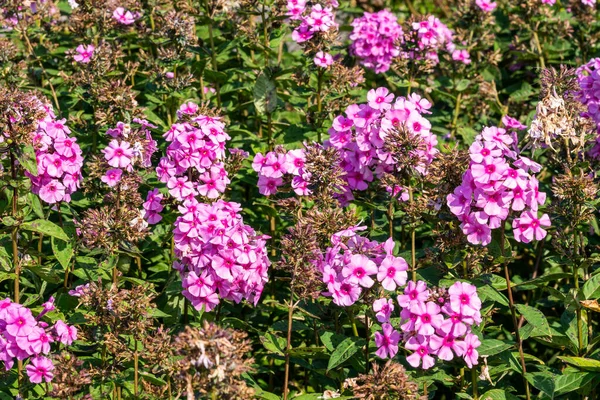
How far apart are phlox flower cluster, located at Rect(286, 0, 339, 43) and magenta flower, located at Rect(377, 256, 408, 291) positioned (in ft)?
5.03

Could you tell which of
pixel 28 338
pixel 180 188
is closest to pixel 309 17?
pixel 180 188

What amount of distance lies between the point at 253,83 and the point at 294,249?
2022 millimetres

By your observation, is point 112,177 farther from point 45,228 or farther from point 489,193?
point 489,193

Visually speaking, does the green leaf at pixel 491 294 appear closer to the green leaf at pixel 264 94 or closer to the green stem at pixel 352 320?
the green stem at pixel 352 320

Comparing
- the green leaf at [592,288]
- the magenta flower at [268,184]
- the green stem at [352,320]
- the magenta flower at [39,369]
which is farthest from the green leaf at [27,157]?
the green leaf at [592,288]

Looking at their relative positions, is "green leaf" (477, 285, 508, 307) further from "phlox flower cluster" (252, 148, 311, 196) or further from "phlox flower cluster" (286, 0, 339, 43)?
"phlox flower cluster" (286, 0, 339, 43)

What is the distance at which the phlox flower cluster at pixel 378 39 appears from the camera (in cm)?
586

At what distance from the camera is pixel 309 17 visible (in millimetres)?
4965

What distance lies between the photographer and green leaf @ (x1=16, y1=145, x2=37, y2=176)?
408 cm

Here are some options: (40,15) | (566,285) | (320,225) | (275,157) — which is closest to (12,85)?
(40,15)

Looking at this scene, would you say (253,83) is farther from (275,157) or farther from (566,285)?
(566,285)

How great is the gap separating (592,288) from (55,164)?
234 cm

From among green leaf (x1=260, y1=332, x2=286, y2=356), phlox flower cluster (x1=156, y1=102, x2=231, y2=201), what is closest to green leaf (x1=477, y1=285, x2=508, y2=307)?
green leaf (x1=260, y1=332, x2=286, y2=356)

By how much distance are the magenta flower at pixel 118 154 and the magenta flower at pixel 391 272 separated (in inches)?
46.3
